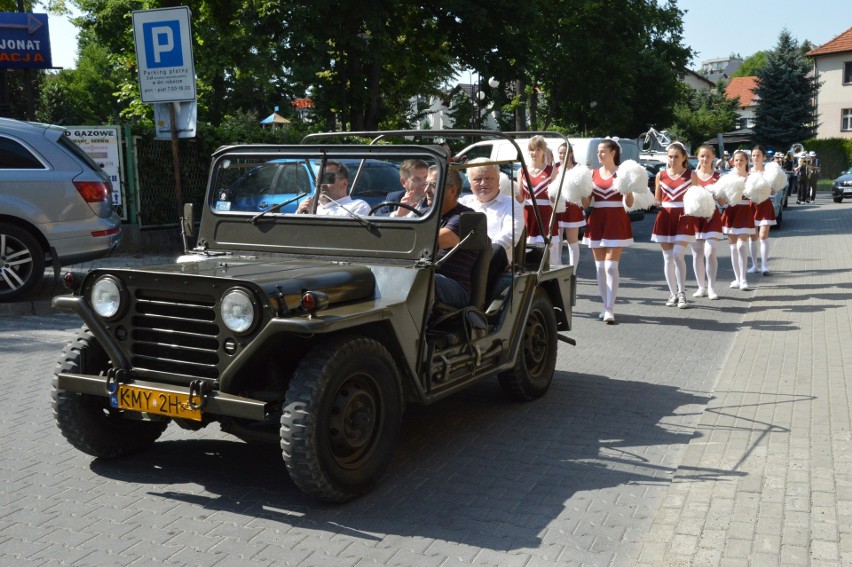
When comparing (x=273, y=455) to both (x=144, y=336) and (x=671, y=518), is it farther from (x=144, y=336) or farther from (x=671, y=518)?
(x=671, y=518)

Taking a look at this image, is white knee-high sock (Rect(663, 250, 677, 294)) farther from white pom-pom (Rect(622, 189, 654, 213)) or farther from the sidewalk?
white pom-pom (Rect(622, 189, 654, 213))

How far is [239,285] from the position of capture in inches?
181

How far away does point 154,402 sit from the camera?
4758mm

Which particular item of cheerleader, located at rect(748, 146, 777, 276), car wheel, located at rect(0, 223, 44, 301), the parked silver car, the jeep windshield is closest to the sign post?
the parked silver car

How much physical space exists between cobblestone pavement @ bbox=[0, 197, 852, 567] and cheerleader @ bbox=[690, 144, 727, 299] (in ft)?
12.6

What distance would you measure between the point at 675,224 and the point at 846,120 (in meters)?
64.6

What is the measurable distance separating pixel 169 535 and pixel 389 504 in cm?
108

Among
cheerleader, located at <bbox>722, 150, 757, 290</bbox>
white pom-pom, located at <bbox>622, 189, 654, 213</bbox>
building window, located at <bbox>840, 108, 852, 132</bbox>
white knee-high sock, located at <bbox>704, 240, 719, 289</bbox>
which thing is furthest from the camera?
building window, located at <bbox>840, 108, 852, 132</bbox>

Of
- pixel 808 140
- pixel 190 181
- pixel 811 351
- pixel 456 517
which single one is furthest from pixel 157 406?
pixel 808 140

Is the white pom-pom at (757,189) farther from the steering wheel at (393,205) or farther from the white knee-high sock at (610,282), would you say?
the steering wheel at (393,205)

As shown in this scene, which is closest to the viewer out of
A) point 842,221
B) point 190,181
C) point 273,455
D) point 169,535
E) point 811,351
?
point 169,535

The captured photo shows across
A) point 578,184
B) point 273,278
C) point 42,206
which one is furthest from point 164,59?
point 273,278

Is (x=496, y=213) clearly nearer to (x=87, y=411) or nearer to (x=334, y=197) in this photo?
Result: (x=334, y=197)

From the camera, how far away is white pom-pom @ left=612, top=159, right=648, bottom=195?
33.9 ft
